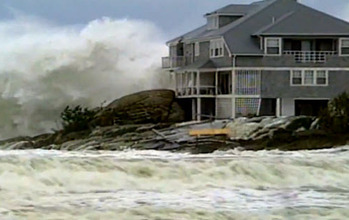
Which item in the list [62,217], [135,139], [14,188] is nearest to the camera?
[62,217]

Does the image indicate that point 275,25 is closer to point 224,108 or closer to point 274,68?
point 274,68

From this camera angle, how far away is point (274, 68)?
45156 millimetres

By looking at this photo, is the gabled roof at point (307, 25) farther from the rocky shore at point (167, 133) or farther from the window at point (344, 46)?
the rocky shore at point (167, 133)

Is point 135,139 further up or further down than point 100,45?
further down

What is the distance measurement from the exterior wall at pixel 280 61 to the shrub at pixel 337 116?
6050 millimetres

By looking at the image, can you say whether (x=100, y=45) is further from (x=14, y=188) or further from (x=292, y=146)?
(x=14, y=188)

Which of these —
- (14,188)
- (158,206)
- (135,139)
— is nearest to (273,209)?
(158,206)

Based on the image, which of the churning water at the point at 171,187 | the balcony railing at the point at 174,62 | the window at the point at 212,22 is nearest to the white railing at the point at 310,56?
the window at the point at 212,22

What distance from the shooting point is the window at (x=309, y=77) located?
44.9 metres

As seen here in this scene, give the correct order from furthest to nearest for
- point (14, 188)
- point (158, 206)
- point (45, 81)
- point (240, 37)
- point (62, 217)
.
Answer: point (45, 81), point (240, 37), point (14, 188), point (158, 206), point (62, 217)

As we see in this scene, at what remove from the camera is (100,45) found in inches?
2250

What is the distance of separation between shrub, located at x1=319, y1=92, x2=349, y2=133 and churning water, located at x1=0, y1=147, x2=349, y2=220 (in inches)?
418

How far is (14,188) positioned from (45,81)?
34.1m

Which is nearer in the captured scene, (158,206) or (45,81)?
(158,206)
